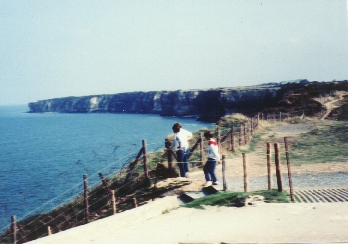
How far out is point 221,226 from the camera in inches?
267

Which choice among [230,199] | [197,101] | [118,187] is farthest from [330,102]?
[197,101]

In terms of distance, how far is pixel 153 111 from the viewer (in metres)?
162

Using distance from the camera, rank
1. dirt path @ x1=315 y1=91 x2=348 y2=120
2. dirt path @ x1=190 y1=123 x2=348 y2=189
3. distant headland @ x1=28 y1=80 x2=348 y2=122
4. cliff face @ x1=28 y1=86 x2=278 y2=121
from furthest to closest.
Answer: cliff face @ x1=28 y1=86 x2=278 y2=121, distant headland @ x1=28 y1=80 x2=348 y2=122, dirt path @ x1=315 y1=91 x2=348 y2=120, dirt path @ x1=190 y1=123 x2=348 y2=189

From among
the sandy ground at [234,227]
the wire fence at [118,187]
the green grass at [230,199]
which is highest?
the sandy ground at [234,227]

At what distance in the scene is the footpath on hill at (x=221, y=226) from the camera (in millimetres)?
5918

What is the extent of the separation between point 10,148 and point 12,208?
4410cm

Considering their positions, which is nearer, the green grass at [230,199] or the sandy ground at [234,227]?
the sandy ground at [234,227]

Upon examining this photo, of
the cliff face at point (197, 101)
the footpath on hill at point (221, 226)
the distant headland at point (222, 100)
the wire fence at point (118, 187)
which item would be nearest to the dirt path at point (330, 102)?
the distant headland at point (222, 100)

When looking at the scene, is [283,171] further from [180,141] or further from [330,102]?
[330,102]

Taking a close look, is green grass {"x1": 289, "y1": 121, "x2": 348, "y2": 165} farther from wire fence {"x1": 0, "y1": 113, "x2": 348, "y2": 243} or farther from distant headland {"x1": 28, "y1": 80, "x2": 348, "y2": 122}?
distant headland {"x1": 28, "y1": 80, "x2": 348, "y2": 122}

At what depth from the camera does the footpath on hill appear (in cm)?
592

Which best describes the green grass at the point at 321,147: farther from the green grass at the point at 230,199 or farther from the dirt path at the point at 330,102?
the dirt path at the point at 330,102

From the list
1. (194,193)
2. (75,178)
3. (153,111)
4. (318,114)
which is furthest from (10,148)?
(153,111)

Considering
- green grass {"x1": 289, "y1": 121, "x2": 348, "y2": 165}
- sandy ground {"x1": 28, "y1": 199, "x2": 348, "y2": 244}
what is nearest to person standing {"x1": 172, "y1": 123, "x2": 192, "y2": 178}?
sandy ground {"x1": 28, "y1": 199, "x2": 348, "y2": 244}
